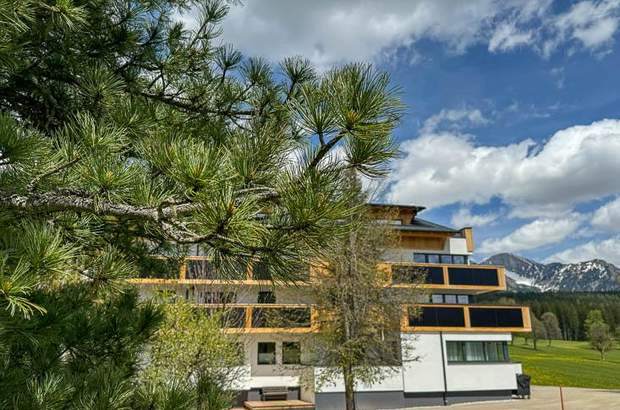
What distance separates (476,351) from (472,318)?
142 centimetres

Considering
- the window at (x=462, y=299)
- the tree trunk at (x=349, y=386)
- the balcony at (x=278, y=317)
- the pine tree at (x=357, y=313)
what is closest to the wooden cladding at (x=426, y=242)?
the window at (x=462, y=299)

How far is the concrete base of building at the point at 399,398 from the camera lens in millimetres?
17750

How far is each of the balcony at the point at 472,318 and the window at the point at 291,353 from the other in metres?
4.86

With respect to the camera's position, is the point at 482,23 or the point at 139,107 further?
the point at 482,23

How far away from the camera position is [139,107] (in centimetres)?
289

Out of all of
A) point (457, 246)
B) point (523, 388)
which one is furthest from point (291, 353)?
point (523, 388)

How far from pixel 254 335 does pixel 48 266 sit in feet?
61.5

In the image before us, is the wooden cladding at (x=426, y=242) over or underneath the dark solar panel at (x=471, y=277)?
over

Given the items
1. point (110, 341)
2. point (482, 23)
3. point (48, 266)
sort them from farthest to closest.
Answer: point (482, 23) → point (110, 341) → point (48, 266)

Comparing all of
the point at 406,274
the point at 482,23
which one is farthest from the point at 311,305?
the point at 482,23

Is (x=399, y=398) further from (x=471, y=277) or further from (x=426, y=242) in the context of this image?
(x=426, y=242)

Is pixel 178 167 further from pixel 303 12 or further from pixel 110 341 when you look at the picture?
pixel 303 12

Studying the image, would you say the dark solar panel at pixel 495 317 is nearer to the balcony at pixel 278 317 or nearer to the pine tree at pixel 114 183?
the balcony at pixel 278 317

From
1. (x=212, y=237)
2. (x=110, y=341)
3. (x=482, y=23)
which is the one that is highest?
(x=482, y=23)
